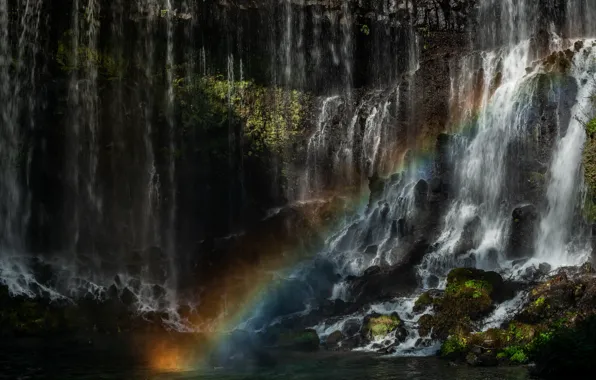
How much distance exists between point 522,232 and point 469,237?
72.4 inches

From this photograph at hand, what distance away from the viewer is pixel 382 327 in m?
19.8

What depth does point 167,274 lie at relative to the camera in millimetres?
28484

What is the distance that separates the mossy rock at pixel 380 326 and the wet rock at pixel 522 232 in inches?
261

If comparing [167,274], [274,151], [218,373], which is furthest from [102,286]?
[218,373]

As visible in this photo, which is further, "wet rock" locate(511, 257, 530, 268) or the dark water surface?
"wet rock" locate(511, 257, 530, 268)

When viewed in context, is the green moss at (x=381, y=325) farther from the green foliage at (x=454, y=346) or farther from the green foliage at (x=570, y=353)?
the green foliage at (x=570, y=353)

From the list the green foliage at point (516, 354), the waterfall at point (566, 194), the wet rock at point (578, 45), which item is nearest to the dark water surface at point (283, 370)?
the green foliage at point (516, 354)

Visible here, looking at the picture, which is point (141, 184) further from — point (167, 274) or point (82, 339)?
point (82, 339)

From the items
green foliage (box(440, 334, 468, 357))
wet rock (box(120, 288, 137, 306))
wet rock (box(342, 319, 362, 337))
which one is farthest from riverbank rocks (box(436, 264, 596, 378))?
wet rock (box(120, 288, 137, 306))

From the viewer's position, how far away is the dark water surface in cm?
1533

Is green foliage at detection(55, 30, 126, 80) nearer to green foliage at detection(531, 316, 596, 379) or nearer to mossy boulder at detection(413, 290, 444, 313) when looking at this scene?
mossy boulder at detection(413, 290, 444, 313)

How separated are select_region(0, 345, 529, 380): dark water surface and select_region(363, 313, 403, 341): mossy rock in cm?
128

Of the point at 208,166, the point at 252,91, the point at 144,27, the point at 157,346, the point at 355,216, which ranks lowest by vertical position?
the point at 157,346

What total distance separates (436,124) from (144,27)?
42.5 ft
